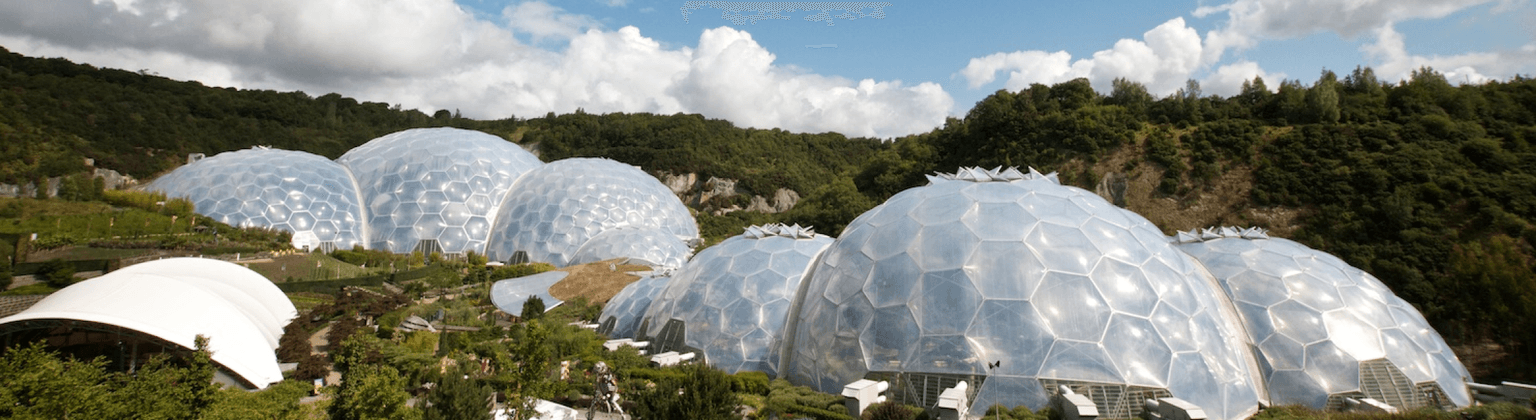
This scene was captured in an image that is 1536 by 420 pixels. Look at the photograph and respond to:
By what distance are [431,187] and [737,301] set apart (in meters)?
30.4

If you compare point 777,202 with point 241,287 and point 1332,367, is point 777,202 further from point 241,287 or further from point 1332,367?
point 1332,367

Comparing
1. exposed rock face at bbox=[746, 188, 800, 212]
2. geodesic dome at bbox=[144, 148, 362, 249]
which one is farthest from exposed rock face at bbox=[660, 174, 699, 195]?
geodesic dome at bbox=[144, 148, 362, 249]

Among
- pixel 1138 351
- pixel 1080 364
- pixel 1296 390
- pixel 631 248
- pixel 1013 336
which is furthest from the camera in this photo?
pixel 631 248

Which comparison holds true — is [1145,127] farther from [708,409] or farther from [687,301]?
[708,409]

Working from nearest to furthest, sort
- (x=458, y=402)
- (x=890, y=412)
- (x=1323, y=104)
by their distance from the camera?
(x=458, y=402), (x=890, y=412), (x=1323, y=104)

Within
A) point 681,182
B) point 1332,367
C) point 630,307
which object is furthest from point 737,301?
point 681,182

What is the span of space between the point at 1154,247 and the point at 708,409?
32.2ft

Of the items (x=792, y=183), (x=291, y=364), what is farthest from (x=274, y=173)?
(x=792, y=183)

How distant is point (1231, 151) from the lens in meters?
47.9

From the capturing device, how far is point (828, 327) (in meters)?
13.3

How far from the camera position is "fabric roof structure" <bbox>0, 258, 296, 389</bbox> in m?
13.3

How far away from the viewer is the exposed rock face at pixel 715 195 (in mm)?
80312

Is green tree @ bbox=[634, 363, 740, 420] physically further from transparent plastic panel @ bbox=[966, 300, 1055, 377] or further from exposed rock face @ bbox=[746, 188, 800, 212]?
exposed rock face @ bbox=[746, 188, 800, 212]

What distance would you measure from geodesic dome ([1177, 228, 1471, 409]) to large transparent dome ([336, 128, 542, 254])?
3687cm
